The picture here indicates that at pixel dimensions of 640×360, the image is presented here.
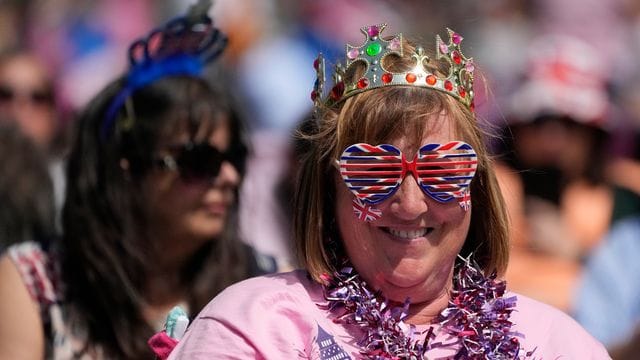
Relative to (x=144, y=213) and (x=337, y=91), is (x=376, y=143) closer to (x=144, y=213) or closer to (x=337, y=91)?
(x=337, y=91)

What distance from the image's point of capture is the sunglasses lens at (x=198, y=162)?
3.99 meters

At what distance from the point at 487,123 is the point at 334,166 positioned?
40 centimetres

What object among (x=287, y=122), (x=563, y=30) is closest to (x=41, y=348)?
(x=287, y=122)

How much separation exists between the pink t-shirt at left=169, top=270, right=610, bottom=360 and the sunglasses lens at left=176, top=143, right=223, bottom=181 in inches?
61.7

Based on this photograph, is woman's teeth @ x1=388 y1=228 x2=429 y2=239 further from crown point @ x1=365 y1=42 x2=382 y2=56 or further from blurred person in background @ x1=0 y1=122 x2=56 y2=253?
blurred person in background @ x1=0 y1=122 x2=56 y2=253

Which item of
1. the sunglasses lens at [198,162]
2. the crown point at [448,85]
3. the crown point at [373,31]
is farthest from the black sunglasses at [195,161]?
the crown point at [448,85]

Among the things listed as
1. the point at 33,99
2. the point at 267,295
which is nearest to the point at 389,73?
the point at 267,295

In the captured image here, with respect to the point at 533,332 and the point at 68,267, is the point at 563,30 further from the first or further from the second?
the point at 533,332

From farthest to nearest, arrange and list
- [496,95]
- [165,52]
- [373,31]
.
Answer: [496,95] < [165,52] < [373,31]

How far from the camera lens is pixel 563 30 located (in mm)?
6840

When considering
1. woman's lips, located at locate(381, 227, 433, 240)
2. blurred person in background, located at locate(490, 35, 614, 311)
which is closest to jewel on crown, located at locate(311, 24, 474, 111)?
woman's lips, located at locate(381, 227, 433, 240)

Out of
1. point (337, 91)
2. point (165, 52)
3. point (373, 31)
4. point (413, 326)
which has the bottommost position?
point (165, 52)

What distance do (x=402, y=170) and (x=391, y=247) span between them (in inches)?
6.6

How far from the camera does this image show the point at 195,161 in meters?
3.99
